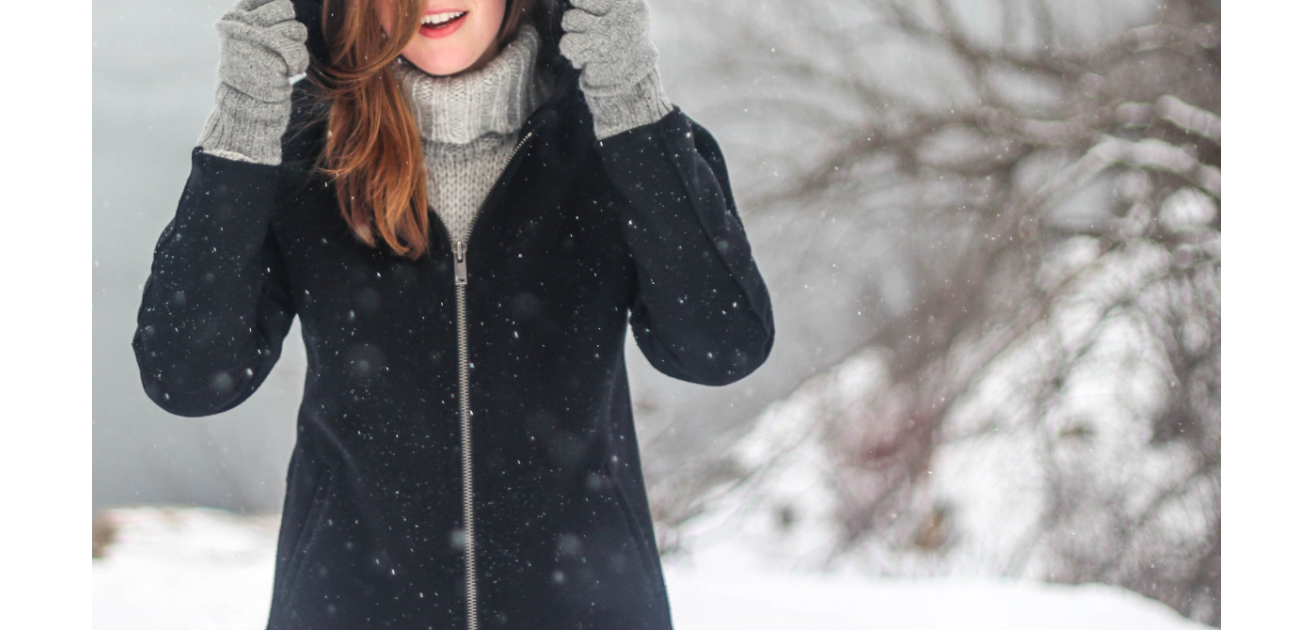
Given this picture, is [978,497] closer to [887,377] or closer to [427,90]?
[887,377]

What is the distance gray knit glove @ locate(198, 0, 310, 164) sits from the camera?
0.76 m

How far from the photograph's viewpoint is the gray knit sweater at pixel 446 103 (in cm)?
76

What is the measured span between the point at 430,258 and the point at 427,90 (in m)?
0.16

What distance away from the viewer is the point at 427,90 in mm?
866

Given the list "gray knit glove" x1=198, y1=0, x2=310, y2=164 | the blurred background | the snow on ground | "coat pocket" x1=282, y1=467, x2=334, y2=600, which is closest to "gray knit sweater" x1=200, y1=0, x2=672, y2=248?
"gray knit glove" x1=198, y1=0, x2=310, y2=164

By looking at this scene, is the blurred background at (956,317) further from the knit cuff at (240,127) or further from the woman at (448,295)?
the knit cuff at (240,127)

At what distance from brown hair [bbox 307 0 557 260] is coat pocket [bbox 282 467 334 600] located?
210 mm

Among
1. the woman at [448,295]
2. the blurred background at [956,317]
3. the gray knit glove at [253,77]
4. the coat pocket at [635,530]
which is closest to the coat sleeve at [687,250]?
the woman at [448,295]

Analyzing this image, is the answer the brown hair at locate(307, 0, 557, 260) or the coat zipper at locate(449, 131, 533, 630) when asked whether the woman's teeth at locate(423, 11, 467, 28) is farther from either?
the coat zipper at locate(449, 131, 533, 630)

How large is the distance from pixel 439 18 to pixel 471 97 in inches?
2.9

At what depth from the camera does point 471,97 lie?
0.86 meters

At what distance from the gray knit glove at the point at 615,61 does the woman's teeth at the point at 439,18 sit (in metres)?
0.13

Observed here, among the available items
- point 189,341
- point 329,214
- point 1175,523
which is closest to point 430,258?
point 329,214

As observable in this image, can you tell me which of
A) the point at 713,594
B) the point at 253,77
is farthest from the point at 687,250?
Answer: the point at 713,594
